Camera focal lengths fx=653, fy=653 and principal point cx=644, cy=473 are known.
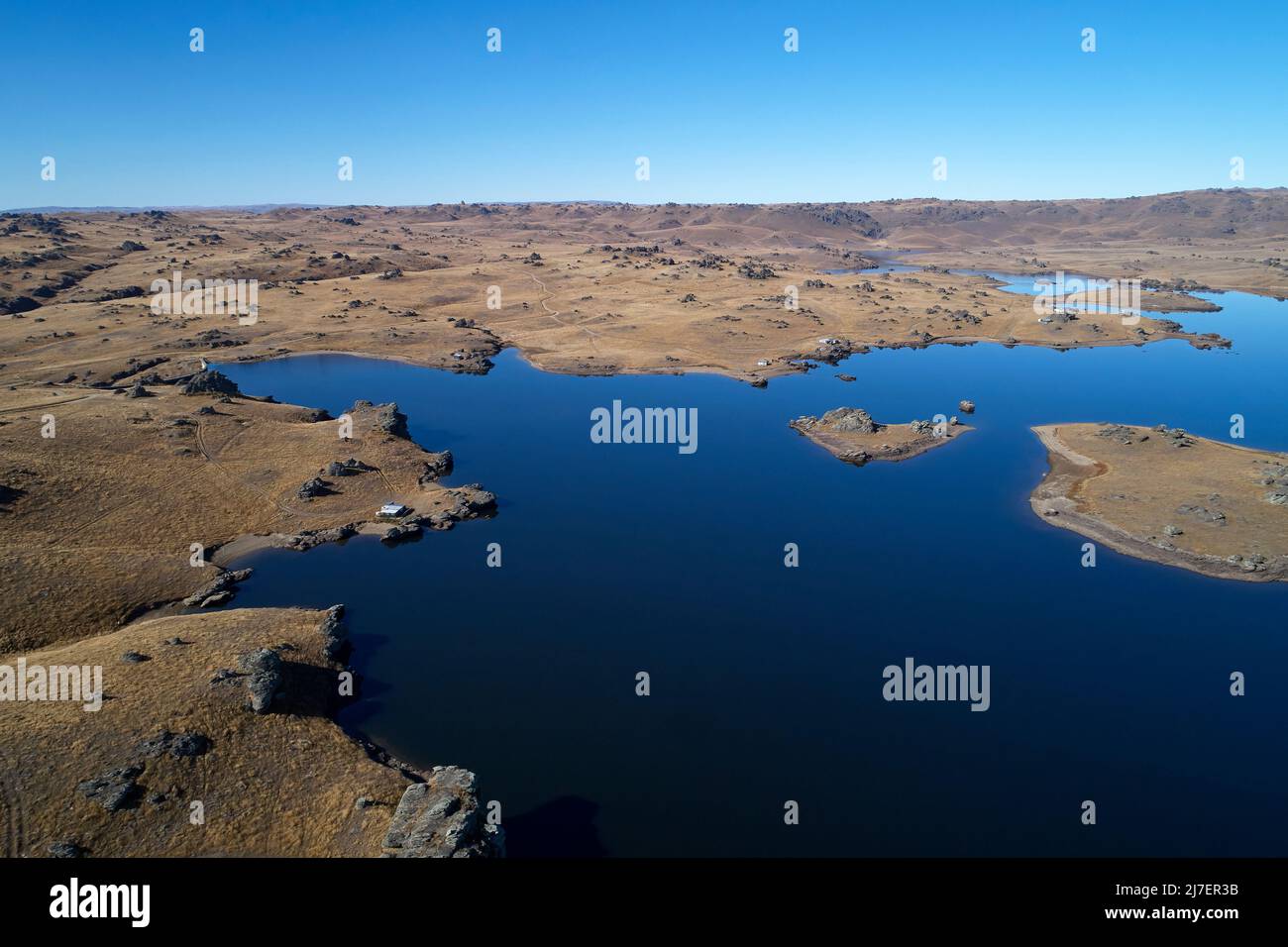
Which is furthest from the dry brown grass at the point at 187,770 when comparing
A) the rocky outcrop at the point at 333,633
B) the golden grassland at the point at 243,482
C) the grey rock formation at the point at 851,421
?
the grey rock formation at the point at 851,421

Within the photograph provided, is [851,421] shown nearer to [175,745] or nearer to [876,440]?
[876,440]

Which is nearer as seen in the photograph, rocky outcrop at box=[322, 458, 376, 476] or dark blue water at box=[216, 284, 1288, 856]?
dark blue water at box=[216, 284, 1288, 856]

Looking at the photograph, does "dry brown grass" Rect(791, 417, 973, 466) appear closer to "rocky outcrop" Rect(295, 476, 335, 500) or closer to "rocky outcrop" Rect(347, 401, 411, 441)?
"rocky outcrop" Rect(347, 401, 411, 441)

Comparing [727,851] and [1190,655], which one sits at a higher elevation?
[1190,655]

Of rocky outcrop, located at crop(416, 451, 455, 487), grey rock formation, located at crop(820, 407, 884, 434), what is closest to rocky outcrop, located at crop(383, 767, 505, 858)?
rocky outcrop, located at crop(416, 451, 455, 487)
